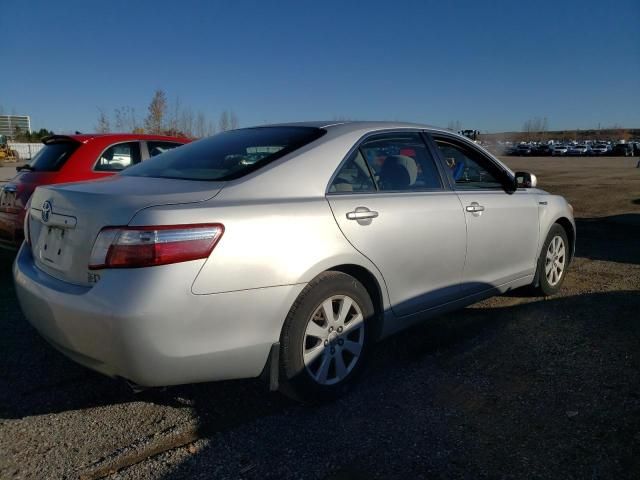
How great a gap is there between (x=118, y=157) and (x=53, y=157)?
2.31 ft

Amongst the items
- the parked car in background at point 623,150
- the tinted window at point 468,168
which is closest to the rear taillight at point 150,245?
the tinted window at point 468,168

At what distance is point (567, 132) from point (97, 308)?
7292 inches

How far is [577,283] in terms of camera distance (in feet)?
18.4

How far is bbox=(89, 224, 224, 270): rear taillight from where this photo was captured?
2393 millimetres

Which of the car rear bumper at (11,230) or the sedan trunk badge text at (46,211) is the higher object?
the sedan trunk badge text at (46,211)

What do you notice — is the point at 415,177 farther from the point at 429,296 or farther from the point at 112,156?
the point at 112,156

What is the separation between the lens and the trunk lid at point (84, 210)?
2525 mm

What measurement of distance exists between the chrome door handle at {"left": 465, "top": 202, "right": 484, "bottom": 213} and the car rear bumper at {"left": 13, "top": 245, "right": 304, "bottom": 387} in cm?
166

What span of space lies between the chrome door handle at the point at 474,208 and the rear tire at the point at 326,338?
1.16 metres

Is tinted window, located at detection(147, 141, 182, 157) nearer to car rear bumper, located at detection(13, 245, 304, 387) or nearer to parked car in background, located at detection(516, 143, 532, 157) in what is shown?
car rear bumper, located at detection(13, 245, 304, 387)

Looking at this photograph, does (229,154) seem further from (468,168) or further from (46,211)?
(468,168)

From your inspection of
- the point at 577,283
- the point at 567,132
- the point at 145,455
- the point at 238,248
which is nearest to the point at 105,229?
the point at 238,248

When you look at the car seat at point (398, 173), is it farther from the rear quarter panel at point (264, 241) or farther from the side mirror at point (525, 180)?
the side mirror at point (525, 180)

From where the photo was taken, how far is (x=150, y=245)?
94.2 inches
